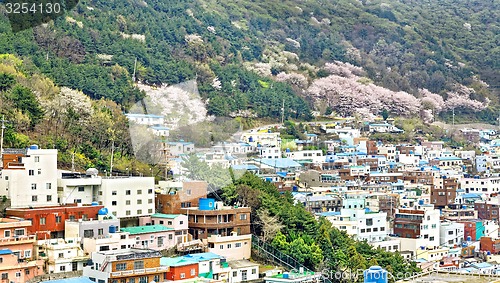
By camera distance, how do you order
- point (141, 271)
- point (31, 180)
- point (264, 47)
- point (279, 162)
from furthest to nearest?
point (264, 47)
point (279, 162)
point (31, 180)
point (141, 271)

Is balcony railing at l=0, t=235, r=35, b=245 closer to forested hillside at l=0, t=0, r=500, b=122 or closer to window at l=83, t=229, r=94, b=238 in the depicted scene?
window at l=83, t=229, r=94, b=238

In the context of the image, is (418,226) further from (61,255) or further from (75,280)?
(75,280)

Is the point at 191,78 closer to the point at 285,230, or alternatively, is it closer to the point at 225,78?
the point at 225,78

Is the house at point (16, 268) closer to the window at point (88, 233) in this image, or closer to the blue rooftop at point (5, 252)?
the blue rooftop at point (5, 252)

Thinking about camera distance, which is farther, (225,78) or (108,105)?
(225,78)

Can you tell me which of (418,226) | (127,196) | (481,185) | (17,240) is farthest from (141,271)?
(481,185)

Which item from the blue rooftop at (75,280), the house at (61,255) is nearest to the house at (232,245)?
Answer: the house at (61,255)

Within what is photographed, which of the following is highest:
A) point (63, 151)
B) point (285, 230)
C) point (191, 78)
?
point (191, 78)

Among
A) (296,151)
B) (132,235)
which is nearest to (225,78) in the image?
(296,151)
